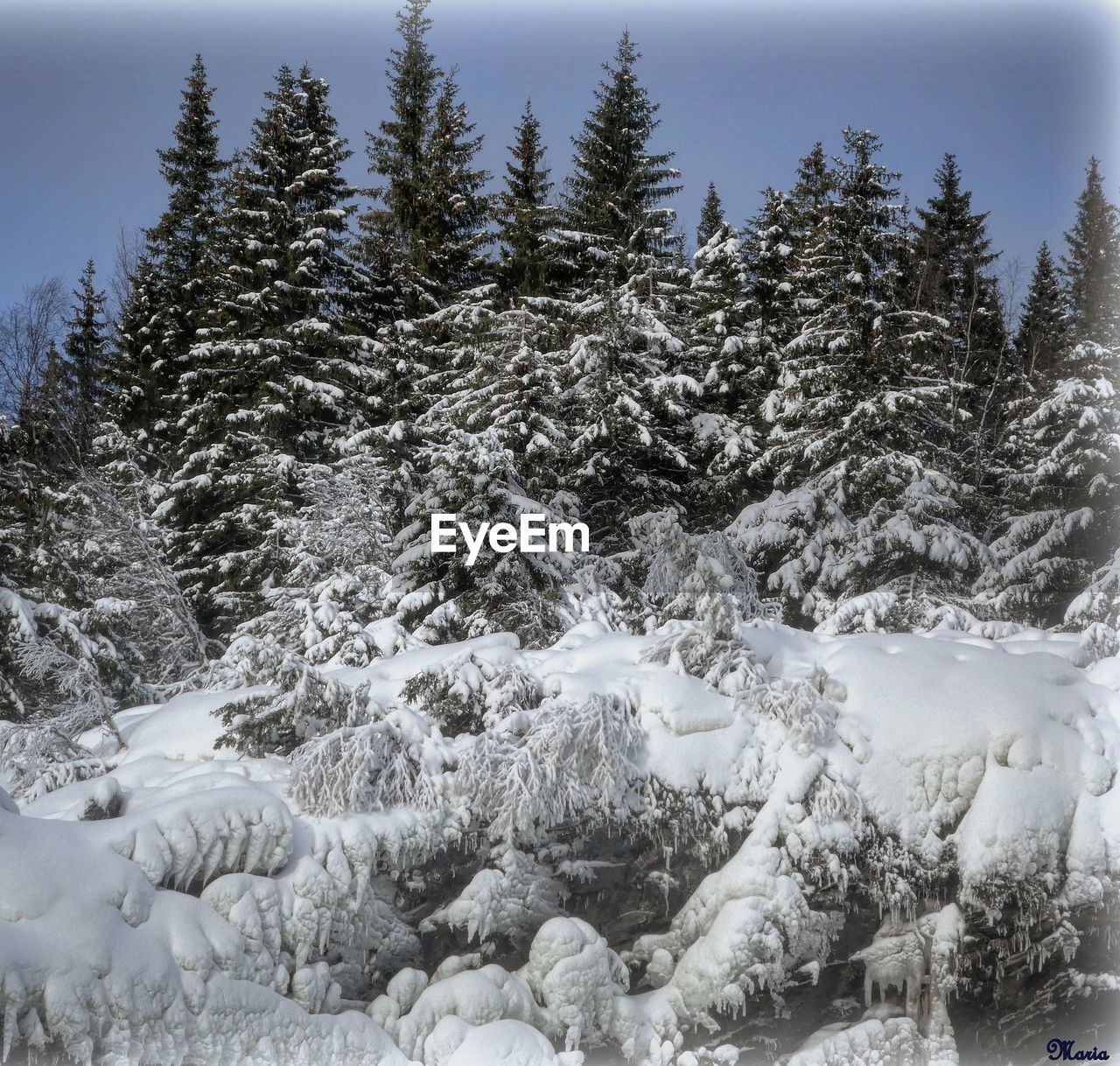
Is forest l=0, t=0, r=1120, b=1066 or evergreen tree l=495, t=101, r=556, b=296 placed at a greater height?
→ evergreen tree l=495, t=101, r=556, b=296

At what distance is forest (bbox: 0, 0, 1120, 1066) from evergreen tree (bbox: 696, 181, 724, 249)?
3686 millimetres

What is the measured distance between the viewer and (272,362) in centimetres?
1570

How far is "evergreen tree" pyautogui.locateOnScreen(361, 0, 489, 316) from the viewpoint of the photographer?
1675 cm

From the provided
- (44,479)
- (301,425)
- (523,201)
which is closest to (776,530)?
(523,201)

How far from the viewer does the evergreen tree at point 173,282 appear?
60.6 ft

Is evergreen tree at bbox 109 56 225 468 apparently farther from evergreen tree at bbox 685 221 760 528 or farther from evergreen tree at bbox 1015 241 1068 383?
evergreen tree at bbox 1015 241 1068 383

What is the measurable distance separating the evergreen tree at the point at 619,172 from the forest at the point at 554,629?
0.08 m

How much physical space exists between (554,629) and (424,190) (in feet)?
36.0

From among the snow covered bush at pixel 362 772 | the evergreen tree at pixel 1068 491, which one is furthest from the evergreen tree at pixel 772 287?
the snow covered bush at pixel 362 772

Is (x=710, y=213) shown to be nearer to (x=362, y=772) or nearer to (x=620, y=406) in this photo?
(x=620, y=406)
